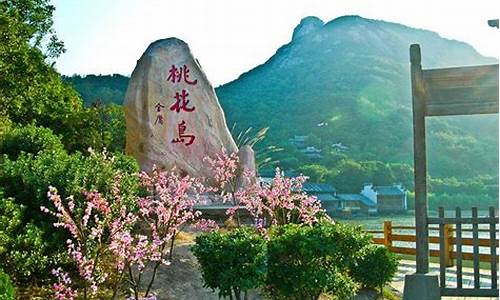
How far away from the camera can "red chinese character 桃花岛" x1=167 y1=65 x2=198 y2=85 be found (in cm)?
690

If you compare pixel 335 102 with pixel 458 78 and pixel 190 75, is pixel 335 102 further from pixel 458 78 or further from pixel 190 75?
pixel 458 78

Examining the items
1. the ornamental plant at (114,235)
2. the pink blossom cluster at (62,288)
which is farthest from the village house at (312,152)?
the pink blossom cluster at (62,288)

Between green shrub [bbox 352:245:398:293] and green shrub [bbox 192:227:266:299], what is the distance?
1.99 metres

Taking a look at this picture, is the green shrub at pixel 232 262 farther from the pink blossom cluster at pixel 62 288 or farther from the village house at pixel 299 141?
the village house at pixel 299 141

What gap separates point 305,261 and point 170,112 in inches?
123

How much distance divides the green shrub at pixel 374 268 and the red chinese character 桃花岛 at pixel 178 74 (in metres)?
2.68

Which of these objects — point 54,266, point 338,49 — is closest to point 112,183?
point 54,266

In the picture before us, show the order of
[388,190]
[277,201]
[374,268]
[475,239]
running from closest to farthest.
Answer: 1. [475,239]
2. [277,201]
3. [374,268]
4. [388,190]

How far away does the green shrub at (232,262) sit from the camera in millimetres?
3785

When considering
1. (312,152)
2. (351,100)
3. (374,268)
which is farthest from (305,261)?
(351,100)

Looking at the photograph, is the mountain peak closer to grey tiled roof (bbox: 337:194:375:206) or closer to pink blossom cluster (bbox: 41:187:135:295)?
grey tiled roof (bbox: 337:194:375:206)

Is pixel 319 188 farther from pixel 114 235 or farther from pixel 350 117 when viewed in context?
pixel 114 235

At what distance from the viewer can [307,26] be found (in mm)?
40031

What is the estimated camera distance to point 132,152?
6.82 m
